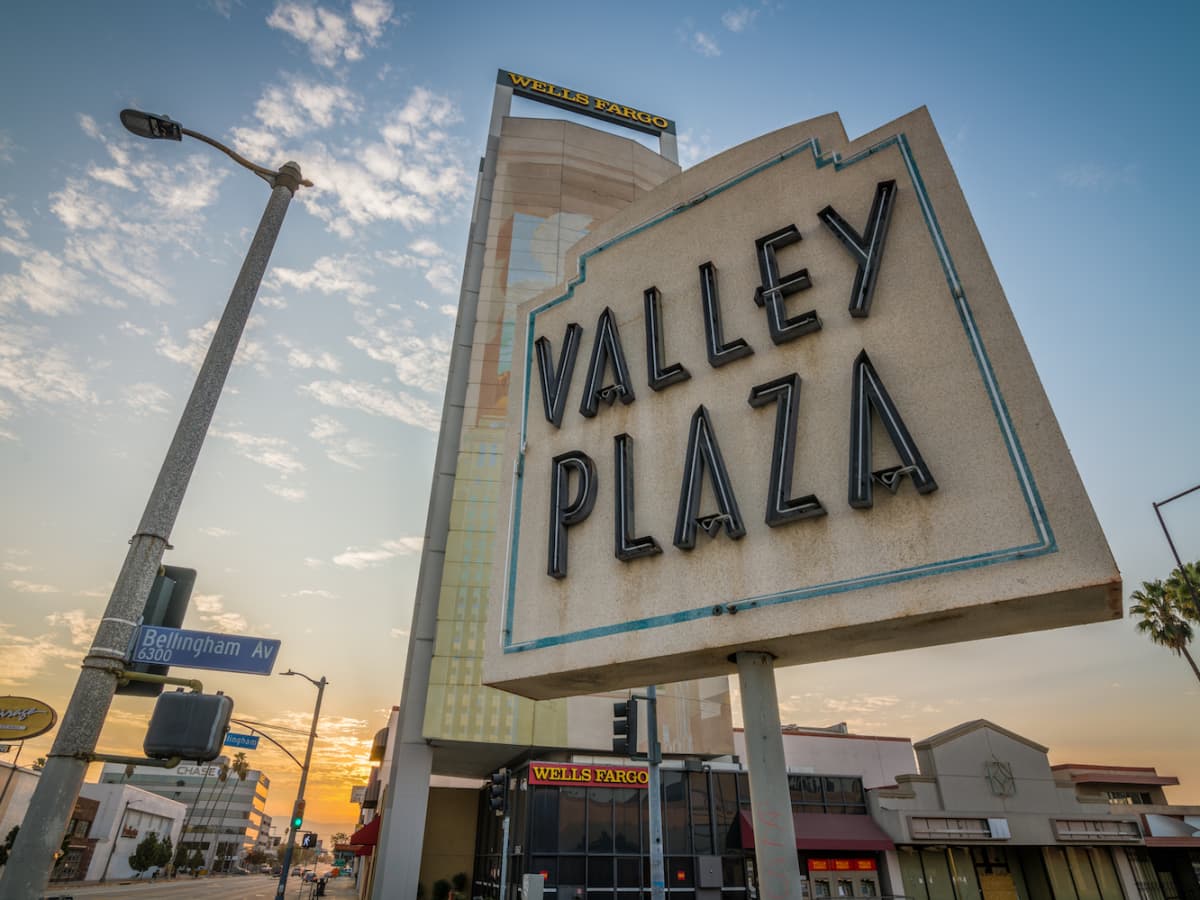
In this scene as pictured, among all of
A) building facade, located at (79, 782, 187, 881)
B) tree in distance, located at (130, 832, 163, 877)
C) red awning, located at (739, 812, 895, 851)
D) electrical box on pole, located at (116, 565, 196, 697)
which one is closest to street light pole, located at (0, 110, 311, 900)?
electrical box on pole, located at (116, 565, 196, 697)

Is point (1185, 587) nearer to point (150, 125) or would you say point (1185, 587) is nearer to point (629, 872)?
point (629, 872)

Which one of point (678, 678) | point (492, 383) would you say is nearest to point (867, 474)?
point (678, 678)

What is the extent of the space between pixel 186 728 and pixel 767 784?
16.2ft

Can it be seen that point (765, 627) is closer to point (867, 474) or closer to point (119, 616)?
point (867, 474)

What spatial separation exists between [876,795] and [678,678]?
1095 inches

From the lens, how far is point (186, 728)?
4.77m

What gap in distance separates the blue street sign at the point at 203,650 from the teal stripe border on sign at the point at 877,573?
295 cm

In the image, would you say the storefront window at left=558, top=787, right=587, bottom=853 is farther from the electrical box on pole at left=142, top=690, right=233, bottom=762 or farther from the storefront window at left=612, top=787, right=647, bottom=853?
the electrical box on pole at left=142, top=690, right=233, bottom=762

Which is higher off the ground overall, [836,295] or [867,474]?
[836,295]

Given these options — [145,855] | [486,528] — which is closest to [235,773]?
[145,855]

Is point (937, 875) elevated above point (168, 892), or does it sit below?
above

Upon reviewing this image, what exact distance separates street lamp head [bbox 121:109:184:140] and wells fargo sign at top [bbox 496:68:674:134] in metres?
50.4

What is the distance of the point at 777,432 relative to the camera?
6.97 m

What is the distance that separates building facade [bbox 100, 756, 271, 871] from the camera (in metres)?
135
